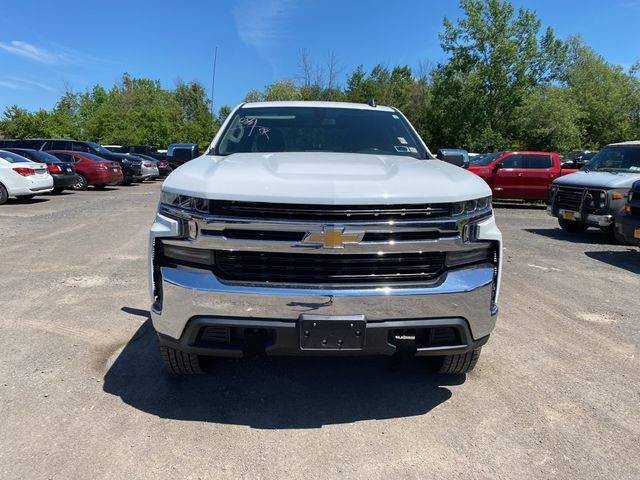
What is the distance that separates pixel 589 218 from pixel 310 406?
29.4 feet

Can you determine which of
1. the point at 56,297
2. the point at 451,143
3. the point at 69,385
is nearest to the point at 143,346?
the point at 69,385

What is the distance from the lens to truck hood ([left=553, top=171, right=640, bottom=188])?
32.0ft

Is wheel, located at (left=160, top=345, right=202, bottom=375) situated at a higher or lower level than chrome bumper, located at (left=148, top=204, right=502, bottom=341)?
lower

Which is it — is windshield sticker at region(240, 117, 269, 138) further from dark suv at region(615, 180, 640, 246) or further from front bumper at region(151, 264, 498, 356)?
dark suv at region(615, 180, 640, 246)

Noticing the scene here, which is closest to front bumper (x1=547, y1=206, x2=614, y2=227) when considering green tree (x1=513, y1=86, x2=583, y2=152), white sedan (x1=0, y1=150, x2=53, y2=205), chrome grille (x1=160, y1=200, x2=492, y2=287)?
chrome grille (x1=160, y1=200, x2=492, y2=287)

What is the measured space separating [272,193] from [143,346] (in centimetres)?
214

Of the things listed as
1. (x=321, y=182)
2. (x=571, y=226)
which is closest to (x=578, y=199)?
(x=571, y=226)

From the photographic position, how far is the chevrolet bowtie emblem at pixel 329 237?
2.66 m

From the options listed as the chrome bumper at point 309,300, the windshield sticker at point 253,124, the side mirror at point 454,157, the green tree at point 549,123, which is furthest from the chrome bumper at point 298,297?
the green tree at point 549,123

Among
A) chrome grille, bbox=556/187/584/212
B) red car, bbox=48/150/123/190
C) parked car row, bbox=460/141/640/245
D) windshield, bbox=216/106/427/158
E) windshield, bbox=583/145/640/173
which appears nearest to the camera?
windshield, bbox=216/106/427/158

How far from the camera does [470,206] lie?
9.39ft

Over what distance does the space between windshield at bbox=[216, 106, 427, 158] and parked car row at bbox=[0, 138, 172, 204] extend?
488 inches

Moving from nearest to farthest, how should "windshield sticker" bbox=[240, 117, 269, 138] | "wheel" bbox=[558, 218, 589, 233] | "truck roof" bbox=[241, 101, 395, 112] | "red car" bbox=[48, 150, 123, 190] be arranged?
"windshield sticker" bbox=[240, 117, 269, 138] → "truck roof" bbox=[241, 101, 395, 112] → "wheel" bbox=[558, 218, 589, 233] → "red car" bbox=[48, 150, 123, 190]

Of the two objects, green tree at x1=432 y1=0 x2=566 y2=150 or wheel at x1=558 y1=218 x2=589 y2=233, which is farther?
green tree at x1=432 y1=0 x2=566 y2=150
